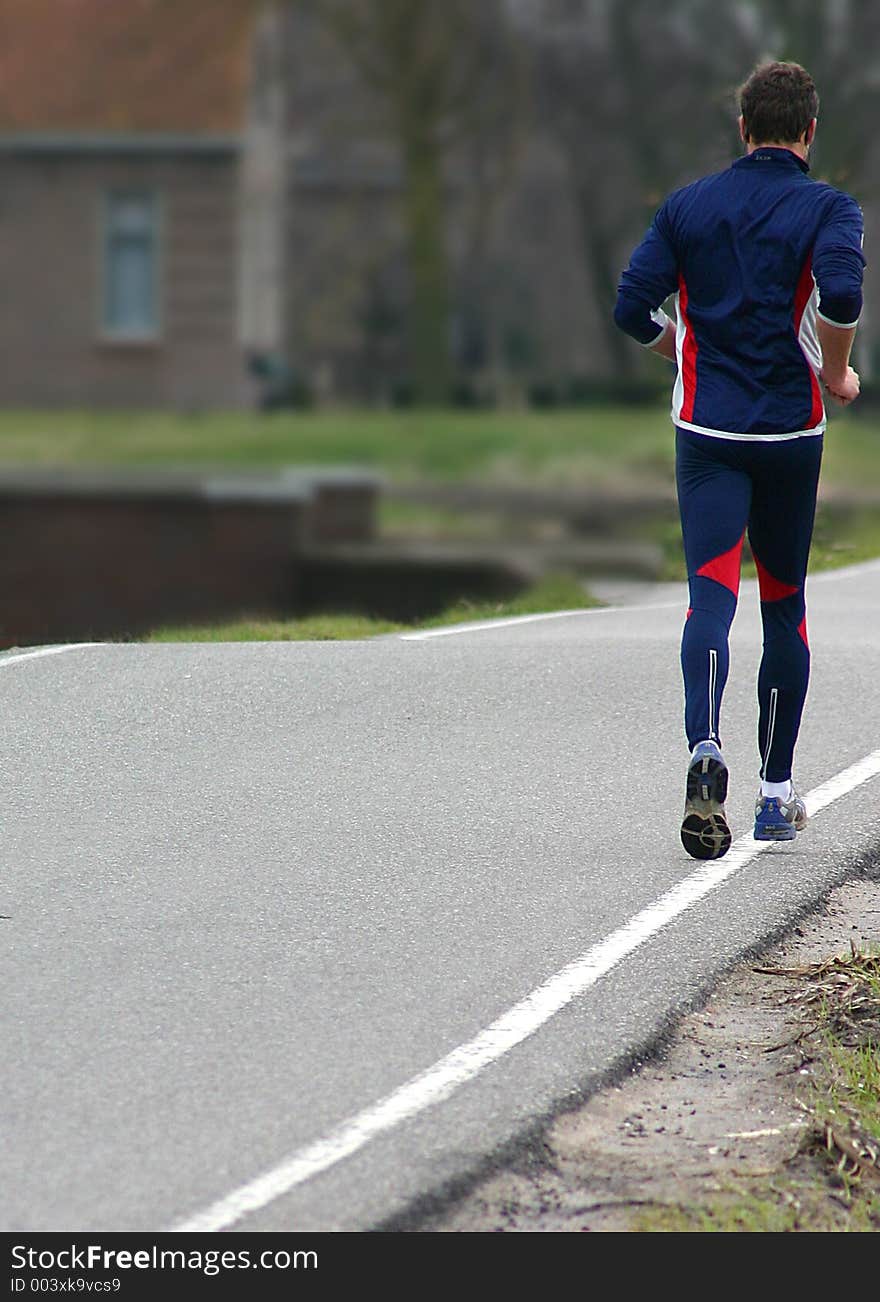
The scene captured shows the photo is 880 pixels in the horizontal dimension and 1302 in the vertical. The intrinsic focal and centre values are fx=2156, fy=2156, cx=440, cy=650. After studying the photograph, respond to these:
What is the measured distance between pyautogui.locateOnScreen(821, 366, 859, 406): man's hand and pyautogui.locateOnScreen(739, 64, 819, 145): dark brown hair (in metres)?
0.66

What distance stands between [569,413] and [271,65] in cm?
A: 751

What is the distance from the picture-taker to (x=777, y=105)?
5.86m

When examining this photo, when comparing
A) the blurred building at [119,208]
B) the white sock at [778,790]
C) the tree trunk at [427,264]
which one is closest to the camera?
the white sock at [778,790]

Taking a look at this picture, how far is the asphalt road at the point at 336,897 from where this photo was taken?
156 inches

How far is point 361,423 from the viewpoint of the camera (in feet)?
98.2

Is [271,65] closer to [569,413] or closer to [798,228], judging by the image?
[569,413]

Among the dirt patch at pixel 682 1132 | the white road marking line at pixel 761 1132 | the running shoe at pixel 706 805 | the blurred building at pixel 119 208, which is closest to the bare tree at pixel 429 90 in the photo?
the blurred building at pixel 119 208

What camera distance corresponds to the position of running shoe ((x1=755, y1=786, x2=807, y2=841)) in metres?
6.26

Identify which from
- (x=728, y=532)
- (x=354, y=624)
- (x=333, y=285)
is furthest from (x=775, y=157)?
(x=333, y=285)

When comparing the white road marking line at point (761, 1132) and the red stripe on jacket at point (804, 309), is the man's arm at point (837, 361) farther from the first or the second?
the white road marking line at point (761, 1132)

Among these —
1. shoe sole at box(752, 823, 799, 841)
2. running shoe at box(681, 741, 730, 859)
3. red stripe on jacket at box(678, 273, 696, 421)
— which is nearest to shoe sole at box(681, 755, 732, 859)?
running shoe at box(681, 741, 730, 859)

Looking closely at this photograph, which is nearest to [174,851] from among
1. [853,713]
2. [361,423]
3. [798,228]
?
[798,228]

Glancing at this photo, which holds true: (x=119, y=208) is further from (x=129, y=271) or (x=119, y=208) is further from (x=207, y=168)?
(x=207, y=168)

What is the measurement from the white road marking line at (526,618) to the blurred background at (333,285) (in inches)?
50.2
